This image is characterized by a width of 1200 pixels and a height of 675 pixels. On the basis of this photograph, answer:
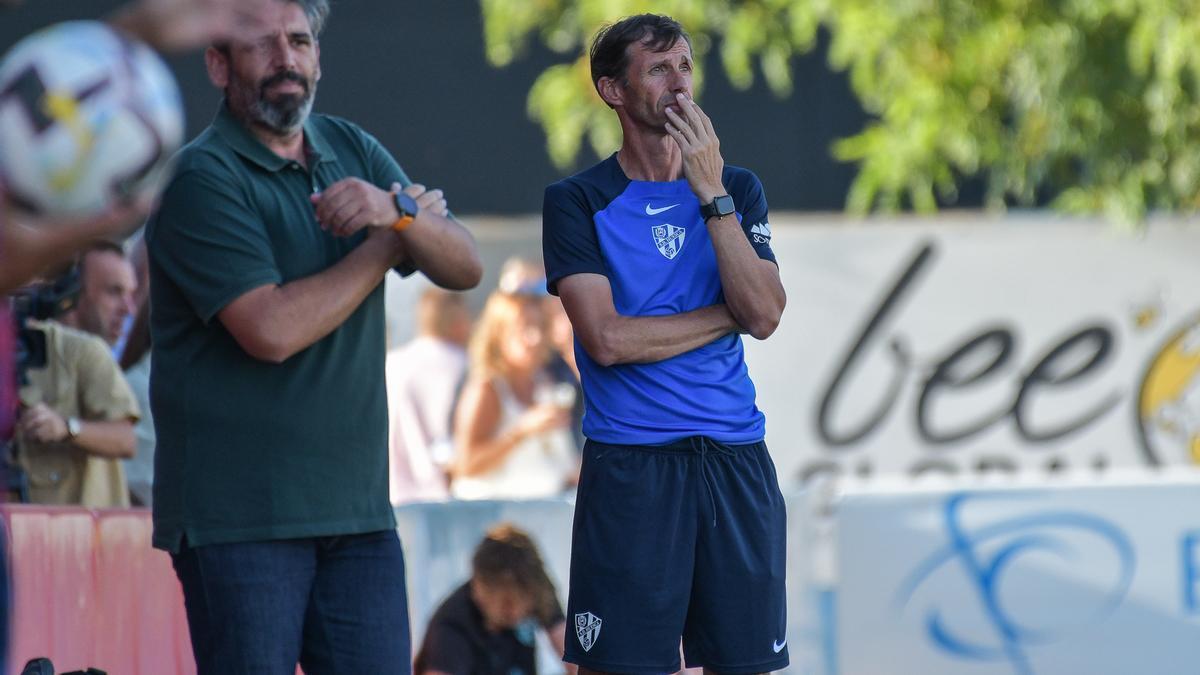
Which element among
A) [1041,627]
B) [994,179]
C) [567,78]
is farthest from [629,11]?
[1041,627]

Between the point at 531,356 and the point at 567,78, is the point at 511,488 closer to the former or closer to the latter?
the point at 531,356

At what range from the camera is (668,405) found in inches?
163

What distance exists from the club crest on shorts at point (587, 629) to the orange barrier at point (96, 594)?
1705 millimetres

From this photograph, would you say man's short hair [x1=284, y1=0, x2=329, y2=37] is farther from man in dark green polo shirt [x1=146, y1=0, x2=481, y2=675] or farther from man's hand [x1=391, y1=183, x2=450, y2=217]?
A: man's hand [x1=391, y1=183, x2=450, y2=217]

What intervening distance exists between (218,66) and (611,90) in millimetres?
995

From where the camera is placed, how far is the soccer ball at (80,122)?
2.59 metres

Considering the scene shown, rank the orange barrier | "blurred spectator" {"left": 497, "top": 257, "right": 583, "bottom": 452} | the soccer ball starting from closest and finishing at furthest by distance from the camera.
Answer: the soccer ball
the orange barrier
"blurred spectator" {"left": 497, "top": 257, "right": 583, "bottom": 452}

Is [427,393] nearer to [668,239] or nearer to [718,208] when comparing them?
[668,239]

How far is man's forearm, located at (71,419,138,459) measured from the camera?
5887mm

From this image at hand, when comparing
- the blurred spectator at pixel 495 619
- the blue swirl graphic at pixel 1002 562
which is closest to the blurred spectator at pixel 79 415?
the blurred spectator at pixel 495 619

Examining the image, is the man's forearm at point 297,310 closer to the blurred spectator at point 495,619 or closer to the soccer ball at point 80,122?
the soccer ball at point 80,122

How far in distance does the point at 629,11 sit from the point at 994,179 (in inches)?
108

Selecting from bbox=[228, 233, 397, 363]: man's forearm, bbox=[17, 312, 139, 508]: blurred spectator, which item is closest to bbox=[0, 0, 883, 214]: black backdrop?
bbox=[17, 312, 139, 508]: blurred spectator

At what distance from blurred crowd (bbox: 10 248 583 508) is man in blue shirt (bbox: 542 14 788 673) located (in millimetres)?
2489
